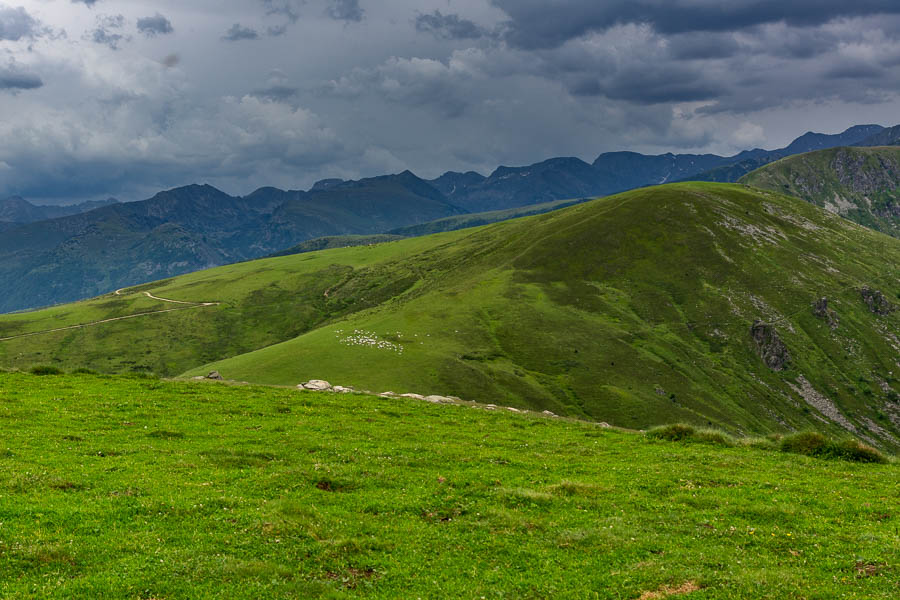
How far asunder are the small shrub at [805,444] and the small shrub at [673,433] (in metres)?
5.69

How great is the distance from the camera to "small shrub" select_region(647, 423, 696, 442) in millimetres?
38094

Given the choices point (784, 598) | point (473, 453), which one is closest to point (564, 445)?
point (473, 453)

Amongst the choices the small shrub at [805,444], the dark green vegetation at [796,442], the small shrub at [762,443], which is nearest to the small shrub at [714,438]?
the dark green vegetation at [796,442]

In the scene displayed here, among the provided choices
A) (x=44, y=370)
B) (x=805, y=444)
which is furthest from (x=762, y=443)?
(x=44, y=370)

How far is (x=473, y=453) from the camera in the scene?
3228 centimetres

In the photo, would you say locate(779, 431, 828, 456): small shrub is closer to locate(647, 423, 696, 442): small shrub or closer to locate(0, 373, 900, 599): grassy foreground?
locate(0, 373, 900, 599): grassy foreground

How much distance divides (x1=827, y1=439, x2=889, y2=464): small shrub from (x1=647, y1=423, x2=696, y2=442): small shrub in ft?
27.2

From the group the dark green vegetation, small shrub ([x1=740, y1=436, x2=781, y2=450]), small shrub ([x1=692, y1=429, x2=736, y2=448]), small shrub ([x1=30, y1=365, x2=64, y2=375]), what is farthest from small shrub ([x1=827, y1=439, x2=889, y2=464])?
small shrub ([x1=30, y1=365, x2=64, y2=375])

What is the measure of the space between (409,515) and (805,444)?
2756cm

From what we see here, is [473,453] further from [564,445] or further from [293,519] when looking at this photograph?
[293,519]

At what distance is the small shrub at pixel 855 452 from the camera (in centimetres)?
3216

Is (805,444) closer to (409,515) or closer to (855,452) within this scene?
(855,452)

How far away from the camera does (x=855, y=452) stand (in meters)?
32.7

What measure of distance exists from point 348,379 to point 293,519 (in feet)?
370
